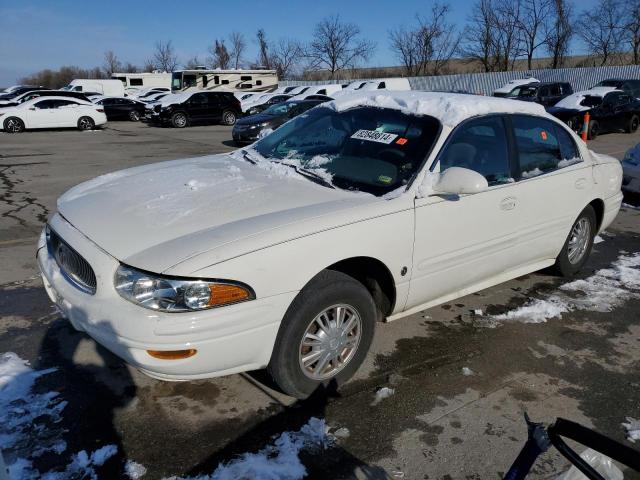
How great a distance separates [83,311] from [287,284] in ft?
3.36

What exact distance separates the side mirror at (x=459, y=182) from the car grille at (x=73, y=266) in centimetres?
202

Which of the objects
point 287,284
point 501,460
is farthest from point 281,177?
point 501,460

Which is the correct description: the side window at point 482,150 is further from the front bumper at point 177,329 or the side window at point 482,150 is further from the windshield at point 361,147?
the front bumper at point 177,329

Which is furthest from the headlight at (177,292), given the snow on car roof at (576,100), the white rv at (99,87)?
the white rv at (99,87)

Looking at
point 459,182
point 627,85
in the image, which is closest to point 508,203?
point 459,182

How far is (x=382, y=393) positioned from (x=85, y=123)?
70.3ft

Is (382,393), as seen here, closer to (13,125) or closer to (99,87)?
(13,125)

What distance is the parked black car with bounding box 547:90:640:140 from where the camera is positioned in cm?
1661

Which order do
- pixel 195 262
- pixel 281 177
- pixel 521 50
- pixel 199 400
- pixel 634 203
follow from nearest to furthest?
pixel 195 262 < pixel 199 400 < pixel 281 177 < pixel 634 203 < pixel 521 50

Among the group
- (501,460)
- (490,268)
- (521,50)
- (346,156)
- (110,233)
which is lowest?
(501,460)

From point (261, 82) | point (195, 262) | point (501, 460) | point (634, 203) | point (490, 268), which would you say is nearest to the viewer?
point (195, 262)

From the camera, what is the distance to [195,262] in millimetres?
2402

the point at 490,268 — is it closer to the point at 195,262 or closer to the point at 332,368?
the point at 332,368

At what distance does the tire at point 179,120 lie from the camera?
2328cm
